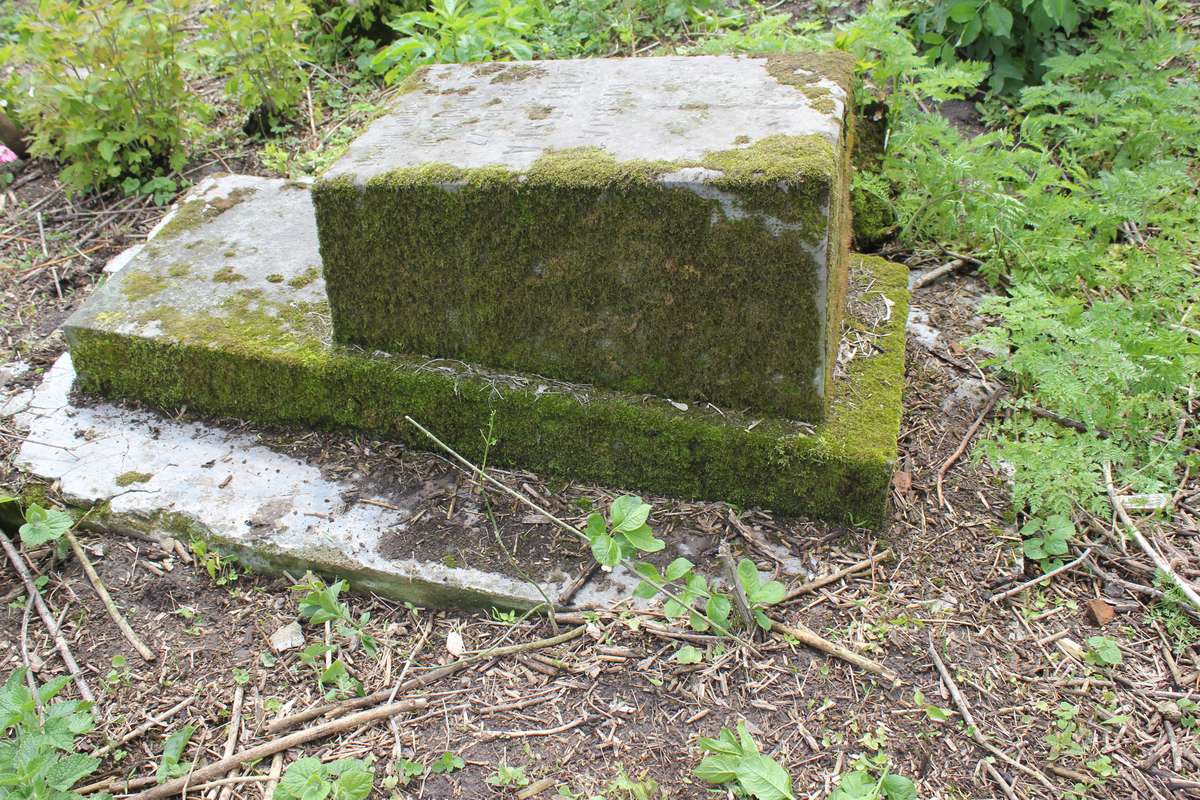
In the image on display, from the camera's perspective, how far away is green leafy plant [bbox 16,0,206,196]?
437cm

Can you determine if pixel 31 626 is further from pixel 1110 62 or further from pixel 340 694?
pixel 1110 62

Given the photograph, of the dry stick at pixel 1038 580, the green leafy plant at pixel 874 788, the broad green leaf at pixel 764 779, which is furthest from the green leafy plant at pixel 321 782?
the dry stick at pixel 1038 580

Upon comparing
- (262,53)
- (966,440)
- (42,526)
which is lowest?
(966,440)

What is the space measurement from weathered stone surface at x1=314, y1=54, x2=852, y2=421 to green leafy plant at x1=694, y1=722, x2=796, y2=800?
41.6 inches

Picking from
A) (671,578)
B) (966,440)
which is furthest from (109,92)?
(966,440)

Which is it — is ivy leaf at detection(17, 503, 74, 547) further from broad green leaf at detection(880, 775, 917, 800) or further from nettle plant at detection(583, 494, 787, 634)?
broad green leaf at detection(880, 775, 917, 800)

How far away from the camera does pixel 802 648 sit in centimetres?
253

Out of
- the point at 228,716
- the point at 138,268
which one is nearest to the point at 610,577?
the point at 228,716

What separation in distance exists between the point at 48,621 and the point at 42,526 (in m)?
0.30

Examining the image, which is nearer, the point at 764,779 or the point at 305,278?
the point at 764,779

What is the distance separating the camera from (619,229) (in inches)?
103

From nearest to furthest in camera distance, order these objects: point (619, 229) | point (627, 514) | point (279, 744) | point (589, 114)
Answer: point (279, 744) → point (627, 514) → point (619, 229) → point (589, 114)

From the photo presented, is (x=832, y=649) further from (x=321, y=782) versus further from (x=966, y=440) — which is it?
(x=321, y=782)

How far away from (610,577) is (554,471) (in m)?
0.48
